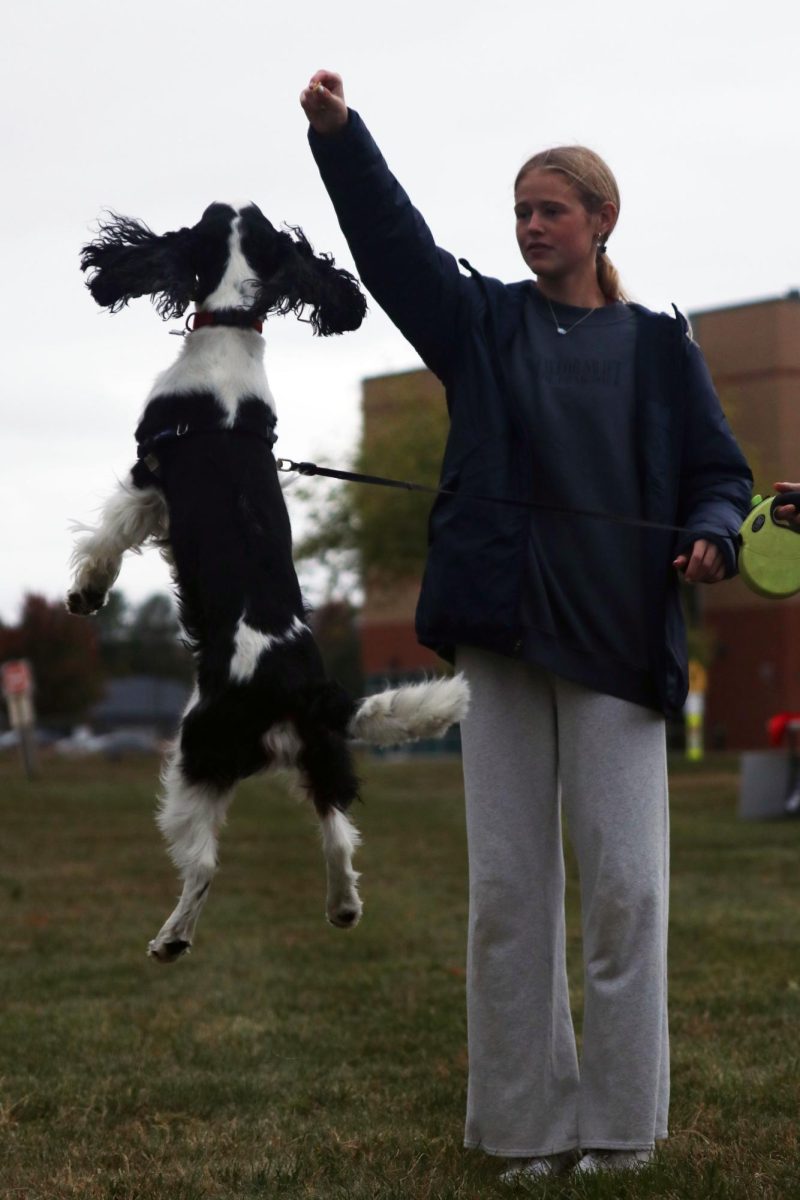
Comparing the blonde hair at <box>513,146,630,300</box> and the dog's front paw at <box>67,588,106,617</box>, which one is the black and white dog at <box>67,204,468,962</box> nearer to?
the dog's front paw at <box>67,588,106,617</box>

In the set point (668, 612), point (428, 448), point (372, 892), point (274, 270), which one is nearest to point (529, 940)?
point (668, 612)

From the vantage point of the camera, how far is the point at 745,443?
39438 millimetres

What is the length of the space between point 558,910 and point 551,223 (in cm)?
179

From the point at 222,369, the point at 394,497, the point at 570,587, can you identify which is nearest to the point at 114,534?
the point at 222,369

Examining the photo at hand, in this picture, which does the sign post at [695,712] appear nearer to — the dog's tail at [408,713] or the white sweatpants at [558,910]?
the white sweatpants at [558,910]

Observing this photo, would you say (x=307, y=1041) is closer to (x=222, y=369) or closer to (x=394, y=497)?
(x=222, y=369)

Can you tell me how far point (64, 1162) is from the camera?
4633mm

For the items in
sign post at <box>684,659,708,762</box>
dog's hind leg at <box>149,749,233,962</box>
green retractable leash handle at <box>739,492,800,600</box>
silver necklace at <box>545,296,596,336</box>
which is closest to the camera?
dog's hind leg at <box>149,749,233,962</box>

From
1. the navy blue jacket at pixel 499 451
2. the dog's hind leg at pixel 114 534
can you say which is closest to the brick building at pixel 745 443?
the navy blue jacket at pixel 499 451

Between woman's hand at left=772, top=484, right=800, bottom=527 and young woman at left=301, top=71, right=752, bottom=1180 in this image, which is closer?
young woman at left=301, top=71, right=752, bottom=1180

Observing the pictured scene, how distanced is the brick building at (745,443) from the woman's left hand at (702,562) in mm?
32437

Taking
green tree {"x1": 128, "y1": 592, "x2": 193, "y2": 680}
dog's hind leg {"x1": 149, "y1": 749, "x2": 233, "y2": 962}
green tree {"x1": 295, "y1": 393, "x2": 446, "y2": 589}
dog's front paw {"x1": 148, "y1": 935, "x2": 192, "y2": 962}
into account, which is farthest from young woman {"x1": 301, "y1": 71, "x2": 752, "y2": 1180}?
green tree {"x1": 128, "y1": 592, "x2": 193, "y2": 680}

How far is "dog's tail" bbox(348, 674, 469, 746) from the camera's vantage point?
342 centimetres

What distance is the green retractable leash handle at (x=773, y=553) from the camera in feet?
14.3
